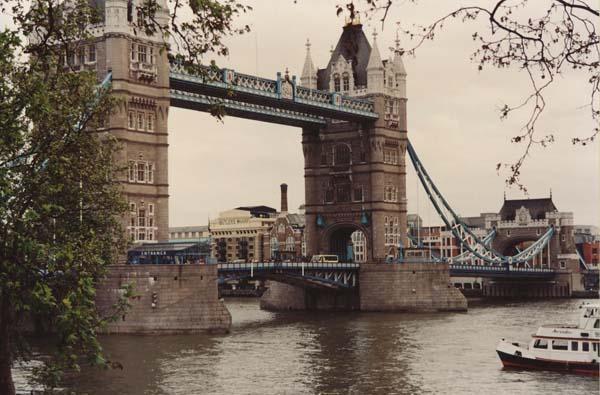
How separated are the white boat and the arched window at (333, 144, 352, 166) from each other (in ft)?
153

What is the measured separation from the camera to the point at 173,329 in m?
58.0

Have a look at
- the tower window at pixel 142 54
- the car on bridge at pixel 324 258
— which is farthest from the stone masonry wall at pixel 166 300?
the car on bridge at pixel 324 258

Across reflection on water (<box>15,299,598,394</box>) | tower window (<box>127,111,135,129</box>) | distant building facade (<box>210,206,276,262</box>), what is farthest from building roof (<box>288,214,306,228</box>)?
tower window (<box>127,111,135,129</box>)

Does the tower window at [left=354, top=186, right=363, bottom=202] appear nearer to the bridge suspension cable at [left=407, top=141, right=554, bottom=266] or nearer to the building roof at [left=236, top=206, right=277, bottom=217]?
the bridge suspension cable at [left=407, top=141, right=554, bottom=266]

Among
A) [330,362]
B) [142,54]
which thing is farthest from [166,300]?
[142,54]

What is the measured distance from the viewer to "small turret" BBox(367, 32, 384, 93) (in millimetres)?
89469

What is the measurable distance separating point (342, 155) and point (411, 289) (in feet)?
50.9

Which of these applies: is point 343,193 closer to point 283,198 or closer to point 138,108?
point 138,108

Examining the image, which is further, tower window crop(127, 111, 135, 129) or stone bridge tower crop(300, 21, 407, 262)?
stone bridge tower crop(300, 21, 407, 262)

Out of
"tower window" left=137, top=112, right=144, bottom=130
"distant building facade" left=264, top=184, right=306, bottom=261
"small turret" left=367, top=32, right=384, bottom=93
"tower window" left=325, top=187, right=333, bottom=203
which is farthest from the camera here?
"distant building facade" left=264, top=184, right=306, bottom=261

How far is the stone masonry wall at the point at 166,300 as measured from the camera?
57844mm

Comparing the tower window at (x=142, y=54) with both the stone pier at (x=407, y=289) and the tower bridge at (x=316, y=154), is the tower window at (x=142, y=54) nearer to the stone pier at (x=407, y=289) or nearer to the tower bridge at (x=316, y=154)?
the tower bridge at (x=316, y=154)

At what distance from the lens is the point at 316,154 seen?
304 ft

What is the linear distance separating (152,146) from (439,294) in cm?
2751
